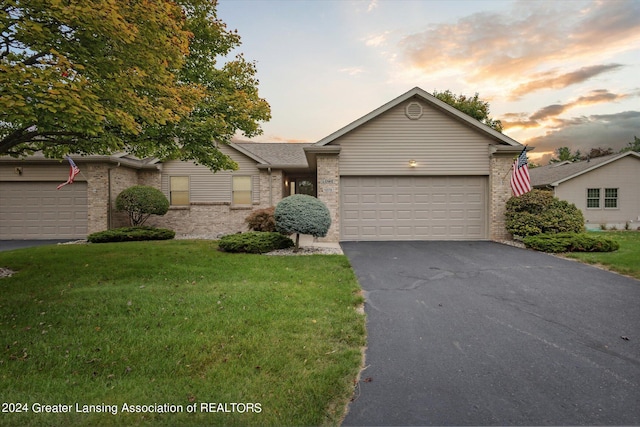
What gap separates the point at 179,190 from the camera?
53.0 feet

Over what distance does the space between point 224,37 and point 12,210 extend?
43.0 ft

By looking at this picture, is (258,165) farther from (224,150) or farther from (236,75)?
(236,75)

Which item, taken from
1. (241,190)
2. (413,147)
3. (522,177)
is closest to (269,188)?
(241,190)

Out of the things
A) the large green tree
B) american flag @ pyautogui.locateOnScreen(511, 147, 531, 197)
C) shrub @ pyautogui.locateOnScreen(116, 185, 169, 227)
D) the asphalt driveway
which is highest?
the large green tree

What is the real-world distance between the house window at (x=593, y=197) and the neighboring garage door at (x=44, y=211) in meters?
28.6

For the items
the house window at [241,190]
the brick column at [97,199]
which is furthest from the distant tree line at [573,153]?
the brick column at [97,199]

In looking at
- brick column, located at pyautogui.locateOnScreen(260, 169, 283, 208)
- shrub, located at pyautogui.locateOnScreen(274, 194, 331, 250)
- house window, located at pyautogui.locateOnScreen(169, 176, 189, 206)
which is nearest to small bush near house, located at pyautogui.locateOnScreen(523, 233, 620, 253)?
shrub, located at pyautogui.locateOnScreen(274, 194, 331, 250)

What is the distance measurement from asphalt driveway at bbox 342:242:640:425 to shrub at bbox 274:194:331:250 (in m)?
2.98

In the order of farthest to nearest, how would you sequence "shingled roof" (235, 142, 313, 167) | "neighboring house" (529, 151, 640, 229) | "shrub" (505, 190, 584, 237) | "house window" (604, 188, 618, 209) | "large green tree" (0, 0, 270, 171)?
"house window" (604, 188, 618, 209) → "neighboring house" (529, 151, 640, 229) → "shingled roof" (235, 142, 313, 167) → "shrub" (505, 190, 584, 237) → "large green tree" (0, 0, 270, 171)

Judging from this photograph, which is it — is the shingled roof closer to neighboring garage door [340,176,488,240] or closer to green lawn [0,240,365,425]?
neighboring garage door [340,176,488,240]

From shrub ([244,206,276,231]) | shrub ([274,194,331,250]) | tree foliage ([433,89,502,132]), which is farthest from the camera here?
tree foliage ([433,89,502,132])

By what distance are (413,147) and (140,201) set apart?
12316mm

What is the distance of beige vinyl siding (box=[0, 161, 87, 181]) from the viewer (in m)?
14.1

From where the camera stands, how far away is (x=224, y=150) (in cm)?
1612
